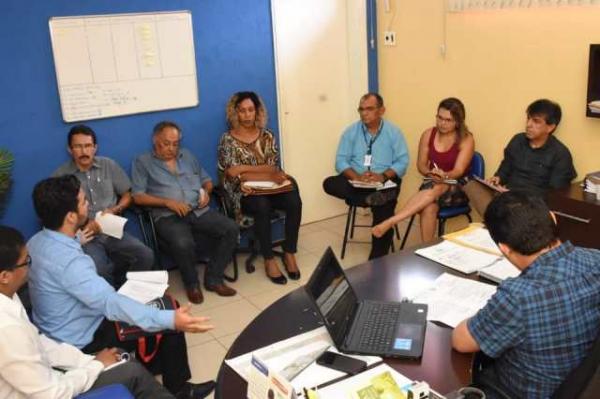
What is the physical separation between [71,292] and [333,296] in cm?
107

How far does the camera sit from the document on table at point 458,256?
7.49 ft

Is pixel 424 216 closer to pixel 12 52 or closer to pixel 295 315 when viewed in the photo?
pixel 295 315

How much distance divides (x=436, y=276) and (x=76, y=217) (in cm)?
146

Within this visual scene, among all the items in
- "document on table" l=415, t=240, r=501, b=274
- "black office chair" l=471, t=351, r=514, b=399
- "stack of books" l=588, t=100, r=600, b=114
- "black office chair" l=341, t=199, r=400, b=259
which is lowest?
"black office chair" l=341, t=199, r=400, b=259

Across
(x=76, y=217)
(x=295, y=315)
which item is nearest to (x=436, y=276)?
(x=295, y=315)

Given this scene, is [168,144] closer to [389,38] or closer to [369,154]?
[369,154]

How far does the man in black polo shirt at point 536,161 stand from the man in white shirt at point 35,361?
2.33 meters

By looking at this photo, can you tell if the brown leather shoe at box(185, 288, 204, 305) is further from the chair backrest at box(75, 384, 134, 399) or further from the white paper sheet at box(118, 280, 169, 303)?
the chair backrest at box(75, 384, 134, 399)

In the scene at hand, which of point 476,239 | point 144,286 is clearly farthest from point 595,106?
point 144,286

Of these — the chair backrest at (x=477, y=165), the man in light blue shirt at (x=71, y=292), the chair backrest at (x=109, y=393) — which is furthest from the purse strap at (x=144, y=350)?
the chair backrest at (x=477, y=165)

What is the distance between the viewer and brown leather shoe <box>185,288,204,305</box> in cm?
389

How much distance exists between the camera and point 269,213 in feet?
13.7

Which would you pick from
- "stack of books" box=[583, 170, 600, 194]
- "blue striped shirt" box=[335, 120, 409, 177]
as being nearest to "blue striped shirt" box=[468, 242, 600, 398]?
"stack of books" box=[583, 170, 600, 194]

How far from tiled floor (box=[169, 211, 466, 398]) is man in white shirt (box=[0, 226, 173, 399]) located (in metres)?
0.88
